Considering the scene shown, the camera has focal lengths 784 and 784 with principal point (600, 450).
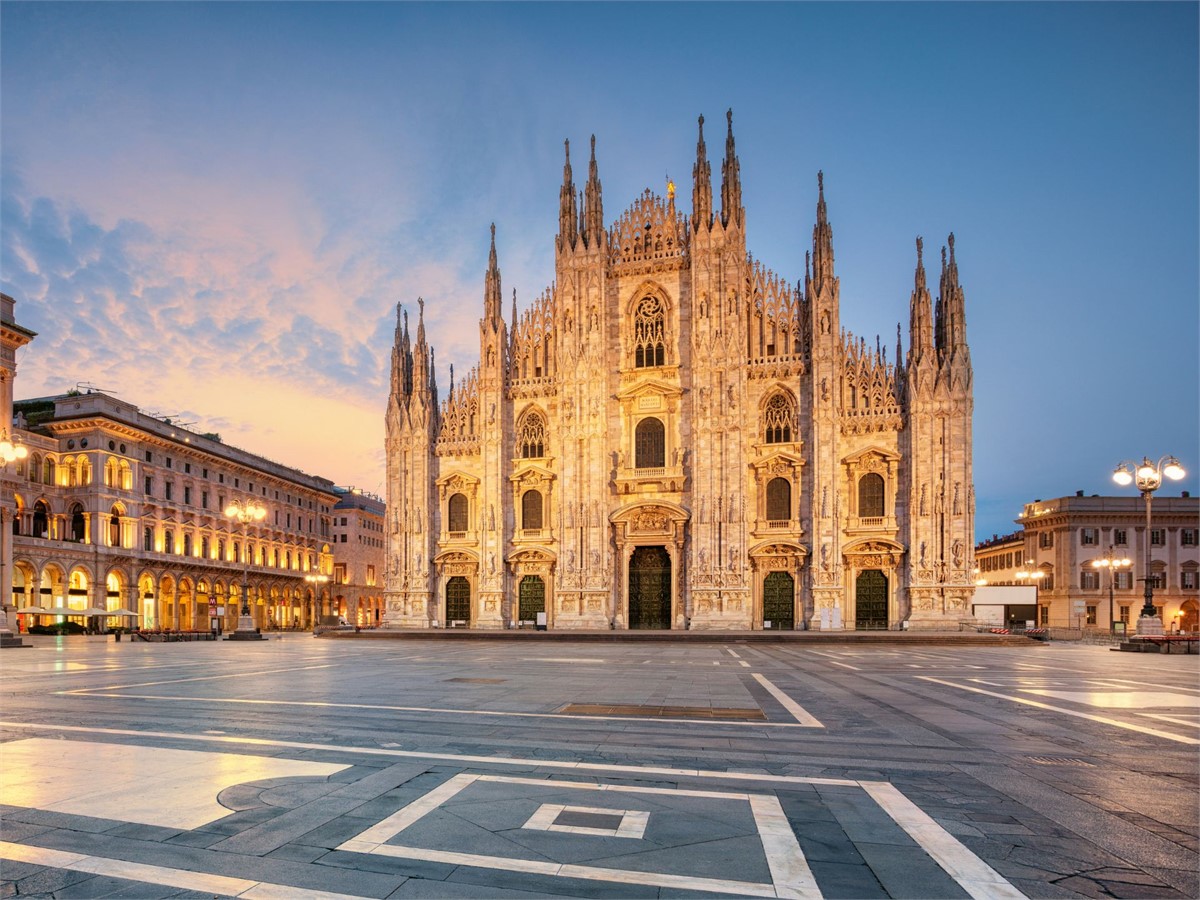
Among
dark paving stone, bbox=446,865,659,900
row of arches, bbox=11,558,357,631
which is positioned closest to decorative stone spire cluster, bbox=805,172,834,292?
row of arches, bbox=11,558,357,631

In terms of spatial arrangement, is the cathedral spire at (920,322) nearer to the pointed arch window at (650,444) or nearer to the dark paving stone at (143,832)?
the pointed arch window at (650,444)

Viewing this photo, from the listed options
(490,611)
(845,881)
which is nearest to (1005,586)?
(490,611)

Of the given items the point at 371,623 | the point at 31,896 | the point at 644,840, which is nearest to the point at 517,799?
the point at 644,840

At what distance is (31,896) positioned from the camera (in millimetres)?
4219

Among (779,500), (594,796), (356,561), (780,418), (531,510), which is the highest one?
(780,418)

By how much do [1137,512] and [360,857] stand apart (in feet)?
286

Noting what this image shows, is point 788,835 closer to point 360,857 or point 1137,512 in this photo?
point 360,857

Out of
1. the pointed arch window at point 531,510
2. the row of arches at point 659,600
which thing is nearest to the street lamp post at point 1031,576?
the row of arches at point 659,600

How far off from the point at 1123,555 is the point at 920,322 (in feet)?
156

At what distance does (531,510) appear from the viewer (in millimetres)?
48562

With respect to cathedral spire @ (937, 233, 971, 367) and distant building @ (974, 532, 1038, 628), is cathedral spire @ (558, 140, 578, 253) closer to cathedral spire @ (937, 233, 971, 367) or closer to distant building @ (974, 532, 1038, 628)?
cathedral spire @ (937, 233, 971, 367)

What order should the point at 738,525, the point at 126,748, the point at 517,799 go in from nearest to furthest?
the point at 517,799 → the point at 126,748 → the point at 738,525

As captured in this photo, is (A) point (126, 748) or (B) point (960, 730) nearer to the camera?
(A) point (126, 748)

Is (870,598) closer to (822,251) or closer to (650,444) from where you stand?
(650,444)
